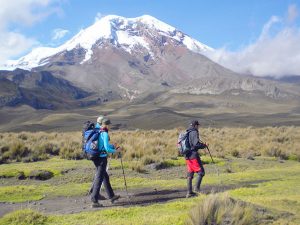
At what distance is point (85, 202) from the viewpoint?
544 inches

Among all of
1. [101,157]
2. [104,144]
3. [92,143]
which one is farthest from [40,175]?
[104,144]

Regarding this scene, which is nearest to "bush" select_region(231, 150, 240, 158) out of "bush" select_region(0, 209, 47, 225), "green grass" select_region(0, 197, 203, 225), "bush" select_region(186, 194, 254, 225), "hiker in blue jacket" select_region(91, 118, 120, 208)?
"hiker in blue jacket" select_region(91, 118, 120, 208)

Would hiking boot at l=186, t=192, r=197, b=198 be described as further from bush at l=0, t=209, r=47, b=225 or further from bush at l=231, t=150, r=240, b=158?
bush at l=231, t=150, r=240, b=158

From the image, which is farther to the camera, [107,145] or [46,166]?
[46,166]

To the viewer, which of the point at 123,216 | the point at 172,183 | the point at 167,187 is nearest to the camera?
the point at 123,216

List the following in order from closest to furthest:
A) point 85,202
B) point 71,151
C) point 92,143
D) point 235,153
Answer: point 92,143 < point 85,202 < point 71,151 < point 235,153

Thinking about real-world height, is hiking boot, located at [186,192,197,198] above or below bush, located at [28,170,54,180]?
below

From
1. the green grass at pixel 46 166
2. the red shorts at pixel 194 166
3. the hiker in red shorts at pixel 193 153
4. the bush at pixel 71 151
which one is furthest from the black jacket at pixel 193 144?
the bush at pixel 71 151

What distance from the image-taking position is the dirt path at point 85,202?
41.9 ft

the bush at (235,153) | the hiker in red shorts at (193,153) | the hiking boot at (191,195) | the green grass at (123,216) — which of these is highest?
the hiker in red shorts at (193,153)

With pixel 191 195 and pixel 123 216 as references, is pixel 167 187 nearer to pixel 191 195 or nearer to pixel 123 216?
pixel 191 195

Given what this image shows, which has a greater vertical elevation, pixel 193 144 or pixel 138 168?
pixel 193 144

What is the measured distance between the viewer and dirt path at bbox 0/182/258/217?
503 inches

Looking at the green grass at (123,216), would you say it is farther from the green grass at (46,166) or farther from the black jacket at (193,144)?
the green grass at (46,166)
